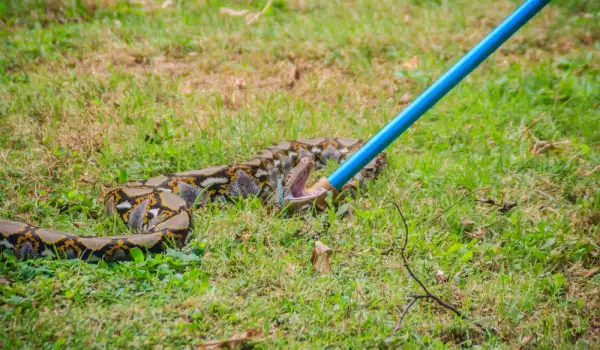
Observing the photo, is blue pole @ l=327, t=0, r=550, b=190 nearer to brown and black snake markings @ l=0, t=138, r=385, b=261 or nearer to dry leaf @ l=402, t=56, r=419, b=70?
brown and black snake markings @ l=0, t=138, r=385, b=261

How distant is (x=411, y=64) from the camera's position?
7.95m

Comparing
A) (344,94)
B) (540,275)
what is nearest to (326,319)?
(540,275)

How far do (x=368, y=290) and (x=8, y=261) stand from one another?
8.26 ft

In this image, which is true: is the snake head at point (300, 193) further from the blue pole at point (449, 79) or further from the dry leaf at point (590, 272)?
the dry leaf at point (590, 272)

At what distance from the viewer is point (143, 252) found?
3.99 m

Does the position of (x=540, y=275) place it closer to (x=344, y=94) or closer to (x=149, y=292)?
(x=149, y=292)

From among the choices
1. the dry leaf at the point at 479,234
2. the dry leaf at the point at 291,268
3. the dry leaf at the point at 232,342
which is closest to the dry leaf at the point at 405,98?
the dry leaf at the point at 479,234

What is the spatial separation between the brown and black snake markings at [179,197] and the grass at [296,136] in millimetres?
139

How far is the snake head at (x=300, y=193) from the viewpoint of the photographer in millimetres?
4672

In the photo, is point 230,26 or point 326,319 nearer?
point 326,319

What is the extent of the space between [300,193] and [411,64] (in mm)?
3861

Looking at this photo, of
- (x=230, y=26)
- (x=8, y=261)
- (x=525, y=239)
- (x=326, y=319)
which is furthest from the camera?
(x=230, y=26)

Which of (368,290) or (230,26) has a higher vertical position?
(230,26)

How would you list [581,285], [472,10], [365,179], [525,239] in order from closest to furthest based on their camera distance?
[581,285], [525,239], [365,179], [472,10]
